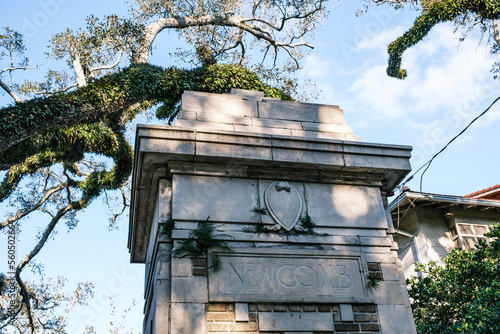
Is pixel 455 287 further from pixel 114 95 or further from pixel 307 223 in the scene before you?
pixel 114 95

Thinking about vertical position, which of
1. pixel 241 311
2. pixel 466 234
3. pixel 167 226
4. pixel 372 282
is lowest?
pixel 241 311

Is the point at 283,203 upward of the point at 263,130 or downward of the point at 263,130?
downward

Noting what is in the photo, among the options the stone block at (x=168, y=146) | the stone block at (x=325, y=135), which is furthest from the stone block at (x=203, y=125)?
the stone block at (x=325, y=135)

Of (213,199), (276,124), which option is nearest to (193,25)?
(276,124)

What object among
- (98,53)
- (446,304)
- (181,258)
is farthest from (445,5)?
(181,258)

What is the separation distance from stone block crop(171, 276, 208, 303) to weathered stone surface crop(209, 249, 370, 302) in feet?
0.25

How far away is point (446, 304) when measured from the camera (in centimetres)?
1052

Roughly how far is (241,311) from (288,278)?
0.64m

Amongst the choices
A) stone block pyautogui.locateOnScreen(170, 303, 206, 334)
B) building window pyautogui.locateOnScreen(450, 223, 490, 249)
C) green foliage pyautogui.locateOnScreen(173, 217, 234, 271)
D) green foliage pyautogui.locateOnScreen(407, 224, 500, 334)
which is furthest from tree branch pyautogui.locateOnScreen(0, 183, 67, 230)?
building window pyautogui.locateOnScreen(450, 223, 490, 249)

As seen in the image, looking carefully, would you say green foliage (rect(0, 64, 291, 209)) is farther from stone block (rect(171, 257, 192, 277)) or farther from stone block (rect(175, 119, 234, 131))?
stone block (rect(171, 257, 192, 277))

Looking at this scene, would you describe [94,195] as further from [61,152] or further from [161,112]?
[161,112]

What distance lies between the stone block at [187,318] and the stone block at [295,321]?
0.61m

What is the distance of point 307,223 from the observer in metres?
5.63

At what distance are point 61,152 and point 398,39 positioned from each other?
10844mm
